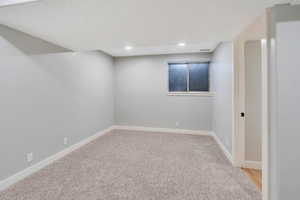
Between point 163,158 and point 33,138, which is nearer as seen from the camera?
point 33,138

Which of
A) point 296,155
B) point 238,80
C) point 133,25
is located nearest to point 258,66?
point 238,80

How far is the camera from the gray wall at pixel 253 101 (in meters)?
2.43

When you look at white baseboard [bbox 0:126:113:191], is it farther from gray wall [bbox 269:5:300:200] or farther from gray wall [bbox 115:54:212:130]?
gray wall [bbox 269:5:300:200]

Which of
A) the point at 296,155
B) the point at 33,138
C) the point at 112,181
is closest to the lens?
the point at 296,155

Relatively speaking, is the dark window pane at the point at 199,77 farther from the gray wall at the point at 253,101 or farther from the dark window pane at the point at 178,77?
the gray wall at the point at 253,101

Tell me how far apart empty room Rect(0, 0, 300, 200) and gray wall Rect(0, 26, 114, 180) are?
1 centimetres

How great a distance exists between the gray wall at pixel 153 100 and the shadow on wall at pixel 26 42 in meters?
2.42

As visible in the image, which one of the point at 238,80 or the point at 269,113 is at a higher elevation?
the point at 238,80

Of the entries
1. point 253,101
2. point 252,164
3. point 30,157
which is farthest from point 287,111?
point 30,157

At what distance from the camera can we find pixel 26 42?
7.26 ft

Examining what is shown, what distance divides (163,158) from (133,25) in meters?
2.32

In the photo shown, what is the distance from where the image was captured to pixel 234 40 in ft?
7.95

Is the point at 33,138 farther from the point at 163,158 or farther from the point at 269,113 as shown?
the point at 269,113

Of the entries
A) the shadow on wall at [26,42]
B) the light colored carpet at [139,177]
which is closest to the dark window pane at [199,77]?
the light colored carpet at [139,177]
